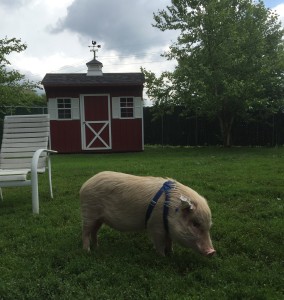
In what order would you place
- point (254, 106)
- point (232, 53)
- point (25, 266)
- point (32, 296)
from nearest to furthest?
point (32, 296) < point (25, 266) < point (232, 53) < point (254, 106)

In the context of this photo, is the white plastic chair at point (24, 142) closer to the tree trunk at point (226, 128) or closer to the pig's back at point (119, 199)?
the pig's back at point (119, 199)

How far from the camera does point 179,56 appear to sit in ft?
54.9

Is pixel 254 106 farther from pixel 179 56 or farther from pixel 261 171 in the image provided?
pixel 261 171

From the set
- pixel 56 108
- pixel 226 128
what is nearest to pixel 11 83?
pixel 56 108

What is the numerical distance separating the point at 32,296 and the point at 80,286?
1.21 feet

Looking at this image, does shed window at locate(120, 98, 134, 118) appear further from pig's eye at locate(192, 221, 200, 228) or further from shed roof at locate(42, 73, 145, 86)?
pig's eye at locate(192, 221, 200, 228)

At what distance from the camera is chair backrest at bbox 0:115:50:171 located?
261 inches

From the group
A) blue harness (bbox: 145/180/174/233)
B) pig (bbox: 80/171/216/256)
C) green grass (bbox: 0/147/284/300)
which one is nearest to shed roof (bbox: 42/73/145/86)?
green grass (bbox: 0/147/284/300)

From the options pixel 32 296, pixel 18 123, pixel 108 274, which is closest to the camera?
pixel 32 296

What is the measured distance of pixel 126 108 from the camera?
1659cm

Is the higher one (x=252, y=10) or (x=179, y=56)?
(x=252, y=10)

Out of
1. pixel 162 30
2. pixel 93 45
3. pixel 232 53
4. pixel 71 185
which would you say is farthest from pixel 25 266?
pixel 93 45

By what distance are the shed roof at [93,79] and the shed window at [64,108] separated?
801mm

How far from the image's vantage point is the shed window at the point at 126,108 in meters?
16.6
